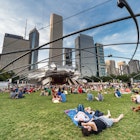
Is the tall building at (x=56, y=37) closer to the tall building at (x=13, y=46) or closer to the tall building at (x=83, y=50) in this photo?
the tall building at (x=83, y=50)

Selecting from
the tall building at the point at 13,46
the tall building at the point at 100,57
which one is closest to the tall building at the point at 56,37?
the tall building at the point at 13,46

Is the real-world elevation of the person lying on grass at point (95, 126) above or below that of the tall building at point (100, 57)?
below

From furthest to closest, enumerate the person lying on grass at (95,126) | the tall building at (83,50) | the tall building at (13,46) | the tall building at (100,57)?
the tall building at (83,50) < the tall building at (100,57) < the tall building at (13,46) < the person lying on grass at (95,126)

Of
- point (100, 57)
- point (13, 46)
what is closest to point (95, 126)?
point (13, 46)

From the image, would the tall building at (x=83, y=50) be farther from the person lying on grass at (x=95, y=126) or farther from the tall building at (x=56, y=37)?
the person lying on grass at (x=95, y=126)

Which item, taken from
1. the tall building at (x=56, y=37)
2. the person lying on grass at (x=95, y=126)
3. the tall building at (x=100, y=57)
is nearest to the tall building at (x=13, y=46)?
the tall building at (x=56, y=37)

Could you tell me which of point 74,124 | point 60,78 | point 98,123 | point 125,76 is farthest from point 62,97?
point 125,76

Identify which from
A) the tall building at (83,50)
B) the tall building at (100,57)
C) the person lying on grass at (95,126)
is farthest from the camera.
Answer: the tall building at (83,50)

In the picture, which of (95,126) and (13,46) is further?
(13,46)

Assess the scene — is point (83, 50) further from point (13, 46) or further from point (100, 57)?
point (100, 57)

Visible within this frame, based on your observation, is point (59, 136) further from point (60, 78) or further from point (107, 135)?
point (60, 78)

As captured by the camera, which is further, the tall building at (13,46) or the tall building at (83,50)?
the tall building at (83,50)

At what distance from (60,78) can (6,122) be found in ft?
269

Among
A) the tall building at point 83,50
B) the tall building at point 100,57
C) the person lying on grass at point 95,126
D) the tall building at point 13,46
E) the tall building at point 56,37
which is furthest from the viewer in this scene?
the tall building at point 83,50
